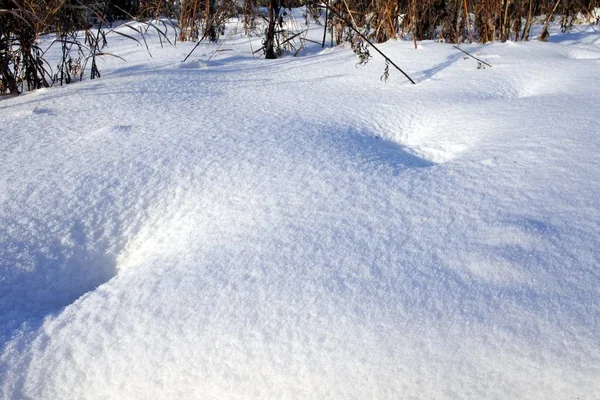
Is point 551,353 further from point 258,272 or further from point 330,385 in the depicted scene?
point 258,272

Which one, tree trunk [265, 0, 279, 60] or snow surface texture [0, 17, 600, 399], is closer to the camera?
snow surface texture [0, 17, 600, 399]

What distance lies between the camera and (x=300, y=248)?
942 mm

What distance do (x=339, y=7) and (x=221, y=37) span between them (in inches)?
30.7

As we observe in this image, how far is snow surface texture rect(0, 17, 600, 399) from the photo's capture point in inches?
27.9

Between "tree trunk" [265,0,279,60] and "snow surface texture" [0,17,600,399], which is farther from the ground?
"tree trunk" [265,0,279,60]

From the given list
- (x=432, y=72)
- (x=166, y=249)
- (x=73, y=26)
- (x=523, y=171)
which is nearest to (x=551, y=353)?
(x=523, y=171)

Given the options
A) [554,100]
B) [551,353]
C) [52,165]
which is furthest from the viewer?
[554,100]

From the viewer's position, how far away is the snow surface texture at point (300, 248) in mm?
709

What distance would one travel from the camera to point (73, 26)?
6.91 ft

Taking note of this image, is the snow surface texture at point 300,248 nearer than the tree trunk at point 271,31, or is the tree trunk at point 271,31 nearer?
the snow surface texture at point 300,248

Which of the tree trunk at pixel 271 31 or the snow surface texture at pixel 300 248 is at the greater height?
the tree trunk at pixel 271 31

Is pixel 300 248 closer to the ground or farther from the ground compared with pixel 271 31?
closer to the ground

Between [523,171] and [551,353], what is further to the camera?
[523,171]

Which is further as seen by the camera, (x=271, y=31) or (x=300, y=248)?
(x=271, y=31)
